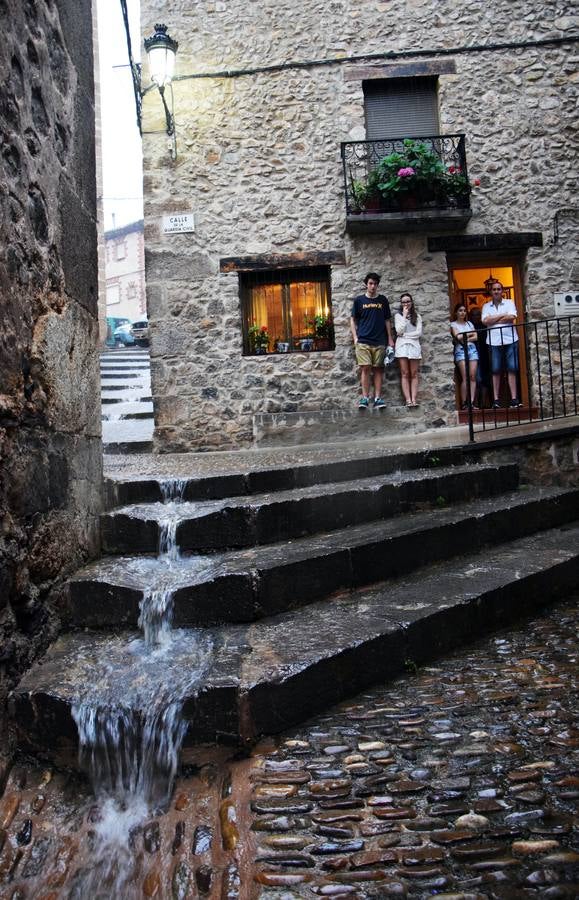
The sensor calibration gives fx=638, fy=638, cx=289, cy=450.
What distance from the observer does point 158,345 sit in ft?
26.8

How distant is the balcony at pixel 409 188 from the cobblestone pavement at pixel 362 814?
6.63 metres

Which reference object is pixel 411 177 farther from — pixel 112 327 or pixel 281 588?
pixel 112 327

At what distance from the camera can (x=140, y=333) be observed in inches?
779

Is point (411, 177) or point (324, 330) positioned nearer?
point (411, 177)

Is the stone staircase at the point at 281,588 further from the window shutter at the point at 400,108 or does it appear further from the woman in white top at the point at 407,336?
the window shutter at the point at 400,108

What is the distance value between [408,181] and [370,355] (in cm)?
212

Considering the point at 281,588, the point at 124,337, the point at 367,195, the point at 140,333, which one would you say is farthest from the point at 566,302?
the point at 124,337

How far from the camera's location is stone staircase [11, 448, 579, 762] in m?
2.20

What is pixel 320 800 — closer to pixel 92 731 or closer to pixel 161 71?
pixel 92 731

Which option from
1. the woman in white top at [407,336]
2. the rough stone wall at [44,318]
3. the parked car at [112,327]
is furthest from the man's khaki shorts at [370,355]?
the parked car at [112,327]

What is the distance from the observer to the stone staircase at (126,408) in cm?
802

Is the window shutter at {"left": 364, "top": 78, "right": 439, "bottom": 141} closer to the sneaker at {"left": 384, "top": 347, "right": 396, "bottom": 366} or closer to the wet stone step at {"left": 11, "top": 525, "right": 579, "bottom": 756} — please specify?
the sneaker at {"left": 384, "top": 347, "right": 396, "bottom": 366}

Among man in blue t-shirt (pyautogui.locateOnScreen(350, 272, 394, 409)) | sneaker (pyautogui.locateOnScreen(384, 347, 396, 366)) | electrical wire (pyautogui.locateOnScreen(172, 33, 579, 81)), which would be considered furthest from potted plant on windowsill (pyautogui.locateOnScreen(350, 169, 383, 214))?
sneaker (pyautogui.locateOnScreen(384, 347, 396, 366))

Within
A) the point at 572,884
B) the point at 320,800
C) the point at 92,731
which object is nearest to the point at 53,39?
the point at 92,731
